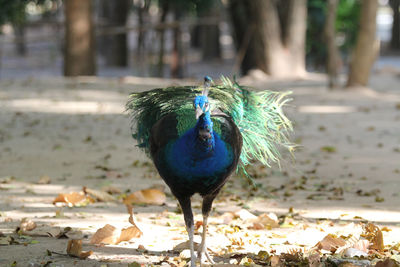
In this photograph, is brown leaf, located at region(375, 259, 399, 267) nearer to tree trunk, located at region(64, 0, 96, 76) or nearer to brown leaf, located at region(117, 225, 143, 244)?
brown leaf, located at region(117, 225, 143, 244)

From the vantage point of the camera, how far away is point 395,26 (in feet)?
92.3

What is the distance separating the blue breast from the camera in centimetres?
347

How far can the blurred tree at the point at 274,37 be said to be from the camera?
14.7m

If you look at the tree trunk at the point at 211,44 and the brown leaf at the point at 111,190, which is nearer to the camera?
the brown leaf at the point at 111,190

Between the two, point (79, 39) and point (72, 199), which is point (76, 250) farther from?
point (79, 39)

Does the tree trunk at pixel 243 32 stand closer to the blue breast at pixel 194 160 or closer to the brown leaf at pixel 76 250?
the brown leaf at pixel 76 250

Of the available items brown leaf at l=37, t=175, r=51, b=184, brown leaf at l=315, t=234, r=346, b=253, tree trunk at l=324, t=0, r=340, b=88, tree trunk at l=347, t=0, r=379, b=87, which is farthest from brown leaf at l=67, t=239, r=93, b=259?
tree trunk at l=347, t=0, r=379, b=87

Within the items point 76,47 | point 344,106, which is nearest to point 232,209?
point 344,106

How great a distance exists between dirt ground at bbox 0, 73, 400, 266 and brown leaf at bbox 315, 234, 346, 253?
6.6 inches

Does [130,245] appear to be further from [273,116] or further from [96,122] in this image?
[96,122]

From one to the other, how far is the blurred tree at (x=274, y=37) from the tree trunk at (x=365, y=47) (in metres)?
2.48

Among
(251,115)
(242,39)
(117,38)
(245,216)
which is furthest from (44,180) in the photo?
(117,38)

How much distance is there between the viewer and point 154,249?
4.27 metres

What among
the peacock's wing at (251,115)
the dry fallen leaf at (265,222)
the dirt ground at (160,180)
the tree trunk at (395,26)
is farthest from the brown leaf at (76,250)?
the tree trunk at (395,26)
